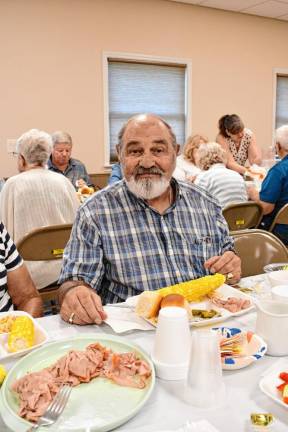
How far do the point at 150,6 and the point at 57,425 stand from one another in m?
5.49

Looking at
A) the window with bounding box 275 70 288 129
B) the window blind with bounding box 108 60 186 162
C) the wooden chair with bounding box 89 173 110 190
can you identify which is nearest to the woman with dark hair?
the window blind with bounding box 108 60 186 162

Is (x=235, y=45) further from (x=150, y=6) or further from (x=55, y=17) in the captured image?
(x=55, y=17)

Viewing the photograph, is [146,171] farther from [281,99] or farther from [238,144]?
[281,99]

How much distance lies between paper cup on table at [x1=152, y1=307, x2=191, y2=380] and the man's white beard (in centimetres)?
81

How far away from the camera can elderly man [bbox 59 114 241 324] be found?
1580 millimetres

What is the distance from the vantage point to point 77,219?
164 centimetres

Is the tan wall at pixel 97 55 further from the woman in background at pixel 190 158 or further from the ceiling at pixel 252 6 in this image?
the woman in background at pixel 190 158

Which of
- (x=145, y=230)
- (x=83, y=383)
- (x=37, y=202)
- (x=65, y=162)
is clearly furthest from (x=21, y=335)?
(x=65, y=162)

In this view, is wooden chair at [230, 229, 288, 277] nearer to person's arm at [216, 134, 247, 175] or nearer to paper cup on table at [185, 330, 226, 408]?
paper cup on table at [185, 330, 226, 408]

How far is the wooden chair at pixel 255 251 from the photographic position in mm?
1903

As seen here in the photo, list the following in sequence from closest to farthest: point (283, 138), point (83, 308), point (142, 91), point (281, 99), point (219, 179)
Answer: point (83, 308), point (219, 179), point (283, 138), point (142, 91), point (281, 99)

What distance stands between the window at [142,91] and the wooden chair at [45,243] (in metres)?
3.17

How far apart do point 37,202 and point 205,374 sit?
198cm

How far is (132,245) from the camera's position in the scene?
1.62 meters
